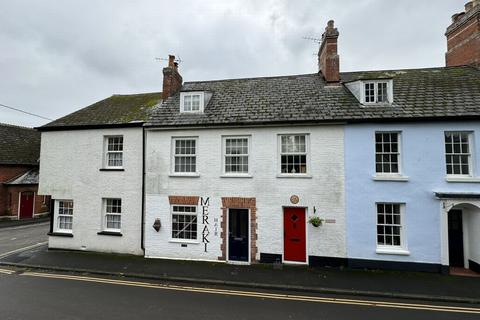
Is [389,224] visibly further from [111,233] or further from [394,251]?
[111,233]

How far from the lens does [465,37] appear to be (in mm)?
13969

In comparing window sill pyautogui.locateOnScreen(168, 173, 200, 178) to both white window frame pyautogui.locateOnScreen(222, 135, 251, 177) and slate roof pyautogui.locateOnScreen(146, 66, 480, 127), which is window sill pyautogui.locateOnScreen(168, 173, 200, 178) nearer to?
white window frame pyautogui.locateOnScreen(222, 135, 251, 177)

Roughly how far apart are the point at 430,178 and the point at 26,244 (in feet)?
69.5

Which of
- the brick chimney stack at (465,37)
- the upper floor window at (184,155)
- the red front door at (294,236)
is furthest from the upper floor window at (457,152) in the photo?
the upper floor window at (184,155)

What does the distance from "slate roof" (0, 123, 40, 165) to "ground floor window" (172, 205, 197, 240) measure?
22598 millimetres

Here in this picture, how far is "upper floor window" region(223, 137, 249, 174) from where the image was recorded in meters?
12.0

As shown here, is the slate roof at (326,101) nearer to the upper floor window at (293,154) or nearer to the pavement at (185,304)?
the upper floor window at (293,154)

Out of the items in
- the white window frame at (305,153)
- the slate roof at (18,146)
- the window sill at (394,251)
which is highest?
the slate roof at (18,146)

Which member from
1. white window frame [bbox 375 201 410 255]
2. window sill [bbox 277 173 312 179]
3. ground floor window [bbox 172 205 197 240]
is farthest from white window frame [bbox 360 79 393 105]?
ground floor window [bbox 172 205 197 240]

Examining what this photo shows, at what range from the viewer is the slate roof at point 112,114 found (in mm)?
13516

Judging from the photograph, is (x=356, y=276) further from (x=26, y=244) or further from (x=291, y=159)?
(x=26, y=244)

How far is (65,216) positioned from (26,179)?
1618 centimetres

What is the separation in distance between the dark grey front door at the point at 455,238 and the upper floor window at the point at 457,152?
75.6 inches

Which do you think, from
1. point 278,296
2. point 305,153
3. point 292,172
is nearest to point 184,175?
point 292,172
